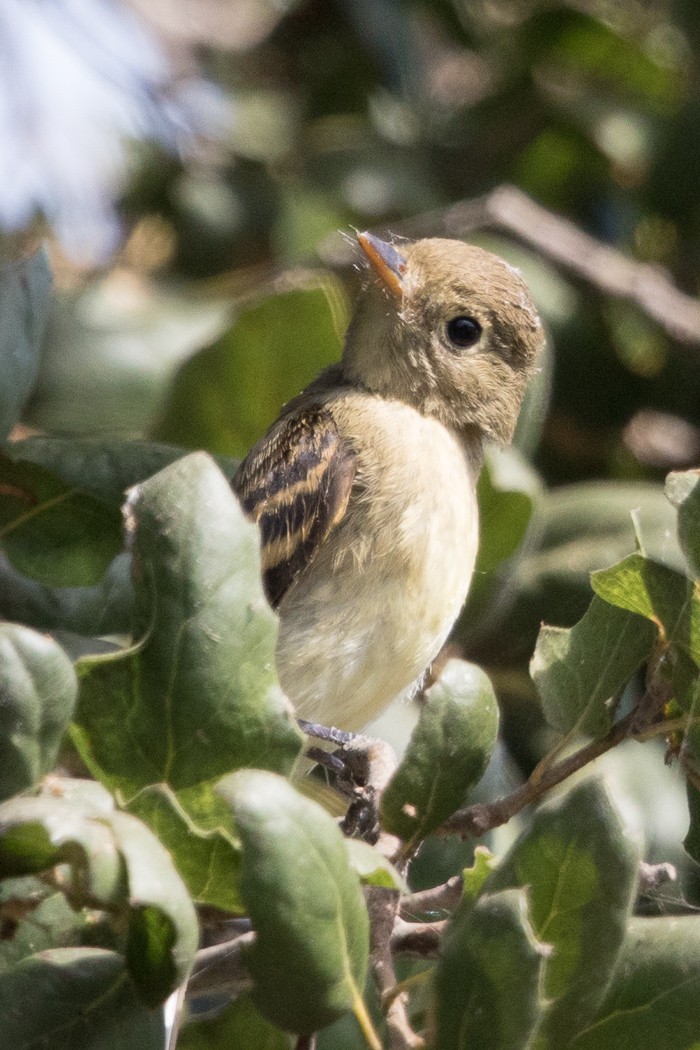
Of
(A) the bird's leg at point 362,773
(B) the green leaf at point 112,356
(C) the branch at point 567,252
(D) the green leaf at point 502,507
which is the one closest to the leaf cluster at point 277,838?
(A) the bird's leg at point 362,773

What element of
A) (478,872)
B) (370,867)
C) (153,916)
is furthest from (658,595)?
(153,916)

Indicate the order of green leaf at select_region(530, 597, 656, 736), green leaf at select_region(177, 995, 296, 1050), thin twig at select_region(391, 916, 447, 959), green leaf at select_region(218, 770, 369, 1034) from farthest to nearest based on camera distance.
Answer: green leaf at select_region(177, 995, 296, 1050), green leaf at select_region(530, 597, 656, 736), thin twig at select_region(391, 916, 447, 959), green leaf at select_region(218, 770, 369, 1034)

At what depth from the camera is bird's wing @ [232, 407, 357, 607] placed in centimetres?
306

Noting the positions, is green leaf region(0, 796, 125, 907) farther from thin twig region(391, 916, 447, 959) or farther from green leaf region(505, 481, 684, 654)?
green leaf region(505, 481, 684, 654)

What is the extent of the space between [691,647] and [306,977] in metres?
0.74

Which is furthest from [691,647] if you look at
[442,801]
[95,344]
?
[95,344]

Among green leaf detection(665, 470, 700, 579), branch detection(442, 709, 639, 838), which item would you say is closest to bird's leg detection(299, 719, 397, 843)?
branch detection(442, 709, 639, 838)

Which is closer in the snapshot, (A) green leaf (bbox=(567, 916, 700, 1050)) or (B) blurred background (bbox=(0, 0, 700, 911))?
(A) green leaf (bbox=(567, 916, 700, 1050))

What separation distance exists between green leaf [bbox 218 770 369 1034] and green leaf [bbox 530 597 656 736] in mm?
581

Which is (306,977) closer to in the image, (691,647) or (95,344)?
(691,647)

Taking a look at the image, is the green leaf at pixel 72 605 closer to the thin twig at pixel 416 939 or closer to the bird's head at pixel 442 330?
the bird's head at pixel 442 330

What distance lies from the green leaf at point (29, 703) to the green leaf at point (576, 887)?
0.51 m

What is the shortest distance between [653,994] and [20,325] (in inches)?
55.6

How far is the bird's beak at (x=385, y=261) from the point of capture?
3.34m
